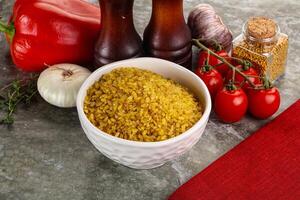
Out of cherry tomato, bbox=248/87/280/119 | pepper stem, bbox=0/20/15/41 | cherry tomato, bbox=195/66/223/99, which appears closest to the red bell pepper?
pepper stem, bbox=0/20/15/41

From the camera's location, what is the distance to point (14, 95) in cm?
116

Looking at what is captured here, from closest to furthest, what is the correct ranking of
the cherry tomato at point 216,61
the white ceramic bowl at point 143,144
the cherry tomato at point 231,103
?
the white ceramic bowl at point 143,144, the cherry tomato at point 231,103, the cherry tomato at point 216,61

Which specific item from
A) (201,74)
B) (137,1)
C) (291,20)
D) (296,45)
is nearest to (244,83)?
(201,74)

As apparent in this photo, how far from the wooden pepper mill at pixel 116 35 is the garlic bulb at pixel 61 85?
6cm

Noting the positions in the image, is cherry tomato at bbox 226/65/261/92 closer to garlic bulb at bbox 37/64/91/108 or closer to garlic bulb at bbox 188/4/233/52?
garlic bulb at bbox 188/4/233/52

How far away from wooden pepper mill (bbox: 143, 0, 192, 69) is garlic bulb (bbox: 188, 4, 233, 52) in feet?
0.23

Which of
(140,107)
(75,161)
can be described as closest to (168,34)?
(140,107)

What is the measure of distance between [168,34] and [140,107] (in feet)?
0.68

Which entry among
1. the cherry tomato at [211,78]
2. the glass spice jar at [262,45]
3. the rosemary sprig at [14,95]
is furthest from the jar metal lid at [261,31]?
the rosemary sprig at [14,95]

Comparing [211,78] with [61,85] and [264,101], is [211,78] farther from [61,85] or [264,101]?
[61,85]

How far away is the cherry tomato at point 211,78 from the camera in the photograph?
1.09 metres

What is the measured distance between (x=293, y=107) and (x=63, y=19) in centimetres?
54

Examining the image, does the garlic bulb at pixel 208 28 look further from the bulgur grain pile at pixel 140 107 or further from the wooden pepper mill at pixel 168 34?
the bulgur grain pile at pixel 140 107

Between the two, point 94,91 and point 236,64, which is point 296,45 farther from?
point 94,91
